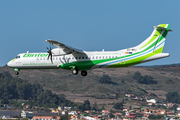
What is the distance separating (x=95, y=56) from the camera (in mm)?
50781

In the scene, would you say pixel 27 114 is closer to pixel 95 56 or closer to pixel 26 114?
pixel 26 114

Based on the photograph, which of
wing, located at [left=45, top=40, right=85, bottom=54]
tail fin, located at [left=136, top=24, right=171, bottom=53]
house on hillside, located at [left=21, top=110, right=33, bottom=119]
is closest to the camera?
tail fin, located at [left=136, top=24, right=171, bottom=53]

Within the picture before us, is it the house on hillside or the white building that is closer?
the house on hillside

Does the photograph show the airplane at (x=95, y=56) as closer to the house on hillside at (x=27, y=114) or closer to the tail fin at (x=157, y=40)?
the tail fin at (x=157, y=40)

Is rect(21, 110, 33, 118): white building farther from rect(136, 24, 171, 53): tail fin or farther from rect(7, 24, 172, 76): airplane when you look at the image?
rect(136, 24, 171, 53): tail fin

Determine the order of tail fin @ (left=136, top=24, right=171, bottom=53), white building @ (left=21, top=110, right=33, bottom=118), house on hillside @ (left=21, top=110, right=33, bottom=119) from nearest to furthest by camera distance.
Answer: tail fin @ (left=136, top=24, right=171, bottom=53)
house on hillside @ (left=21, top=110, right=33, bottom=119)
white building @ (left=21, top=110, right=33, bottom=118)

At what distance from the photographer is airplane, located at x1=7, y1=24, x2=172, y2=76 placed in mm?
48562

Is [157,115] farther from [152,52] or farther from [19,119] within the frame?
[152,52]

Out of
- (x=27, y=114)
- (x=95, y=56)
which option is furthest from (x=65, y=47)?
(x=27, y=114)

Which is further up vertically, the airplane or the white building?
the airplane

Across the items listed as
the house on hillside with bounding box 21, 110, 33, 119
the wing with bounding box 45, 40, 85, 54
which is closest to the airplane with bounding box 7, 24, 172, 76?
the wing with bounding box 45, 40, 85, 54

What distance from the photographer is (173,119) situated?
188 meters

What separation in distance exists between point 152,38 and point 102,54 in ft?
24.1

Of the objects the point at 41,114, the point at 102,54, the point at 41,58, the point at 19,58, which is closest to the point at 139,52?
the point at 102,54
